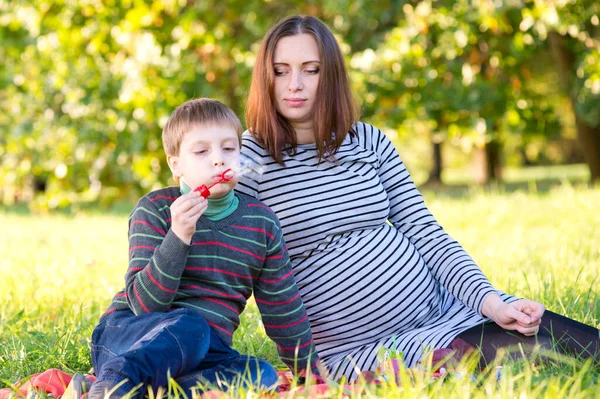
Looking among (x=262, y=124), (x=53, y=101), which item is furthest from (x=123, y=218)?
(x=262, y=124)

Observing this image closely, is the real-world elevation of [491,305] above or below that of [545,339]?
above

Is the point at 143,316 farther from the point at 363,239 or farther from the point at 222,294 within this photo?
the point at 363,239

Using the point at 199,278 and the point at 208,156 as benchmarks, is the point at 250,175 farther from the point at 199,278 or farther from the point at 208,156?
the point at 199,278

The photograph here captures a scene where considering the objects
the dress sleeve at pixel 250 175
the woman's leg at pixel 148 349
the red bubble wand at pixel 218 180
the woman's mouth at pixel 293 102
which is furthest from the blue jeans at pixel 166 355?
the woman's mouth at pixel 293 102

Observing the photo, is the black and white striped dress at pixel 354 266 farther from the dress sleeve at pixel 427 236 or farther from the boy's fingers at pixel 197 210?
the boy's fingers at pixel 197 210

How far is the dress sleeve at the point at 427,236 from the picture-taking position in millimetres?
2662

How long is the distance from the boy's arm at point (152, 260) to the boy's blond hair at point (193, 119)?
0.66 ft

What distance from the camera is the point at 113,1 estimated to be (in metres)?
8.73

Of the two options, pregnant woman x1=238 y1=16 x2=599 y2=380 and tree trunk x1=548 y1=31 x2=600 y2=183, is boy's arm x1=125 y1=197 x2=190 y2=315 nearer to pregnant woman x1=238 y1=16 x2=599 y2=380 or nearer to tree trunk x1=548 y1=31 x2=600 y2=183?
pregnant woman x1=238 y1=16 x2=599 y2=380

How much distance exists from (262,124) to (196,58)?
629cm

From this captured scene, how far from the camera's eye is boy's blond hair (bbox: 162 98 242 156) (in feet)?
7.73

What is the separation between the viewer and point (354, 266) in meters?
2.65

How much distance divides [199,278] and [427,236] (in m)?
0.92

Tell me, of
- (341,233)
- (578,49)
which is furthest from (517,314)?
(578,49)
